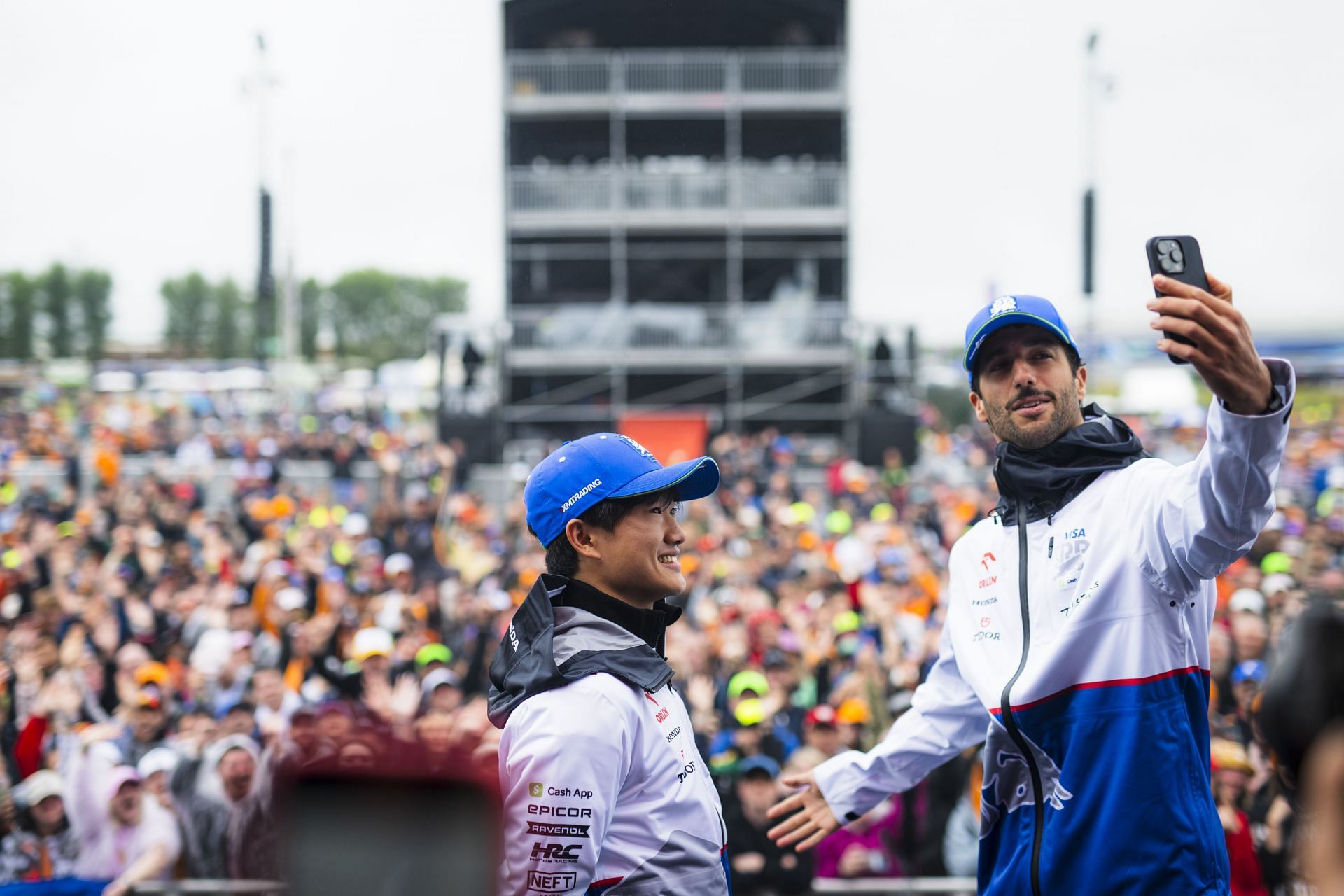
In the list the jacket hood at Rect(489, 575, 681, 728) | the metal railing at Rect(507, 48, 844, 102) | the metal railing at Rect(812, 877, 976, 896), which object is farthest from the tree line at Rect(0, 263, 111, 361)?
the jacket hood at Rect(489, 575, 681, 728)

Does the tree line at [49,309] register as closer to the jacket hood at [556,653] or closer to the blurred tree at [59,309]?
the blurred tree at [59,309]

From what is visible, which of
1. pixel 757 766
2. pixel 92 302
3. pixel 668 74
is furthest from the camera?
pixel 92 302

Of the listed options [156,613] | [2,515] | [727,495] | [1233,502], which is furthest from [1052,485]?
[2,515]

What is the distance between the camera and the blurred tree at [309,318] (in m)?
92.3

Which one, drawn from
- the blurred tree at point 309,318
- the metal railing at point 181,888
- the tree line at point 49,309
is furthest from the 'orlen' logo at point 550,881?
the blurred tree at point 309,318

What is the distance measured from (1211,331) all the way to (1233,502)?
0.34 metres

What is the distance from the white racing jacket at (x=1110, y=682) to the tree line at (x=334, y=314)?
8917 cm

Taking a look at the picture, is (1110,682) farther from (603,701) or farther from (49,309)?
(49,309)

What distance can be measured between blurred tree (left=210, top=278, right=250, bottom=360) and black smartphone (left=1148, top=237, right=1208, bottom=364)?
95087 millimetres

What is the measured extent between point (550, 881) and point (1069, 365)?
1652mm

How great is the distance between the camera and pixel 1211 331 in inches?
69.2

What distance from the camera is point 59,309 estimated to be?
7744 cm

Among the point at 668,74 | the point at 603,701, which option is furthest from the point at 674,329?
the point at 603,701

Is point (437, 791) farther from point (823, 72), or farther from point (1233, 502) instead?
point (823, 72)
